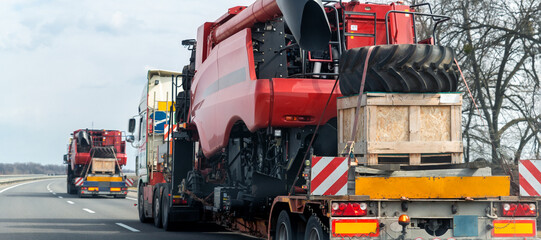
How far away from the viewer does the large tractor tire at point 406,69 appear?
28.3 ft

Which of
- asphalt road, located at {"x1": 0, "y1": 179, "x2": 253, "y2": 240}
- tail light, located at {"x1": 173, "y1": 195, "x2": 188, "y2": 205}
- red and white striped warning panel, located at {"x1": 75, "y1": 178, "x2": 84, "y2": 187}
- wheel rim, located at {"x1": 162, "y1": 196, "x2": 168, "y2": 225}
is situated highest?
red and white striped warning panel, located at {"x1": 75, "y1": 178, "x2": 84, "y2": 187}

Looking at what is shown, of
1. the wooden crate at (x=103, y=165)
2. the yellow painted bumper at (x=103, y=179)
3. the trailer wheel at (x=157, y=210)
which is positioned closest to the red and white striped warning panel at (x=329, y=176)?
the trailer wheel at (x=157, y=210)

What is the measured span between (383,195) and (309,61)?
283 cm

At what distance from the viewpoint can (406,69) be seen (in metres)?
8.66

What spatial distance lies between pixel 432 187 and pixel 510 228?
36.6 inches

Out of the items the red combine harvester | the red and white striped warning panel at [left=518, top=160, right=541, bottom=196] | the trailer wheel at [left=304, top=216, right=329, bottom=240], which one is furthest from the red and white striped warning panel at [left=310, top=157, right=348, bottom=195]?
the red and white striped warning panel at [left=518, top=160, right=541, bottom=196]

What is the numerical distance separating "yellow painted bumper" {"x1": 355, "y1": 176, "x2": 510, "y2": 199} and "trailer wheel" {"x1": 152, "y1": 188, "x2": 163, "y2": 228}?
9478 mm

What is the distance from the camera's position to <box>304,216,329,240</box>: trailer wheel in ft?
26.8

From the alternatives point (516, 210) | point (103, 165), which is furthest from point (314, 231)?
point (103, 165)

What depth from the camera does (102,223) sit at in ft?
60.2

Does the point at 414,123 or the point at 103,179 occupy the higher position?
the point at 414,123

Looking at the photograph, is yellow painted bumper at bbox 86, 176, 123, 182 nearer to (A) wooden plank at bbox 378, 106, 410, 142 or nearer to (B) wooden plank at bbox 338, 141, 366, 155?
(B) wooden plank at bbox 338, 141, 366, 155

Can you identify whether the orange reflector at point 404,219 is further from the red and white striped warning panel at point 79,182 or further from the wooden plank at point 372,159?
the red and white striped warning panel at point 79,182

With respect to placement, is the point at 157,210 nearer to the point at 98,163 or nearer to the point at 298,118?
the point at 298,118
